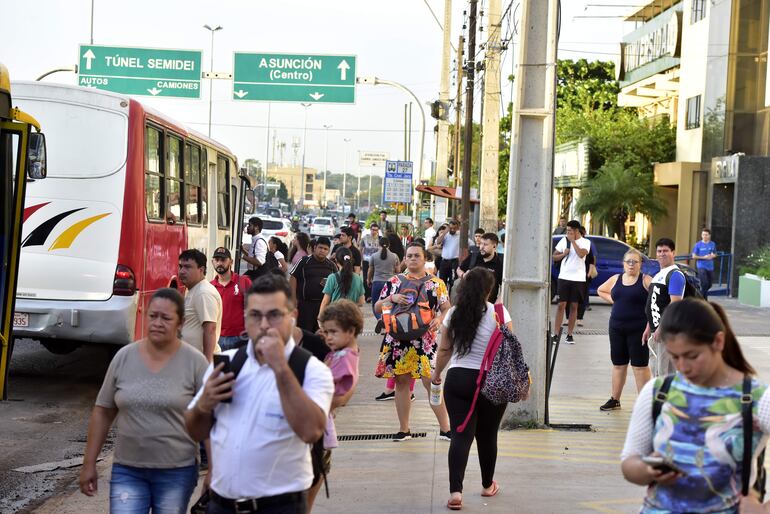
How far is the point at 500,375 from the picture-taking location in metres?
7.47

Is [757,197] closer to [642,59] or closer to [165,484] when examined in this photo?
[642,59]

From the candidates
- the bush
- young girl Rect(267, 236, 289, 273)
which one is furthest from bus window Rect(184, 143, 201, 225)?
the bush

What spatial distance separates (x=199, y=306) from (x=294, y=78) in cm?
2091

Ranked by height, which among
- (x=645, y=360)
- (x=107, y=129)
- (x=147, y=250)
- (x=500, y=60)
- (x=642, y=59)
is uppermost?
(x=642, y=59)

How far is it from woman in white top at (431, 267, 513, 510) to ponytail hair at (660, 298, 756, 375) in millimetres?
3640

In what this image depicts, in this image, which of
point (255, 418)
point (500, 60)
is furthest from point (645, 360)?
point (500, 60)

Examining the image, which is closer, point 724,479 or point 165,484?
point 724,479

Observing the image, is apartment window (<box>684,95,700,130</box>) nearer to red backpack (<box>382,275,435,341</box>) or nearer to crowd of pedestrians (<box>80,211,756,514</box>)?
red backpack (<box>382,275,435,341</box>)

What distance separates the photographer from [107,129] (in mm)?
11836

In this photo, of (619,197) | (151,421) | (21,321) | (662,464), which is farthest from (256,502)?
(619,197)

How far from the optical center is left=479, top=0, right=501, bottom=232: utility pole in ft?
79.1

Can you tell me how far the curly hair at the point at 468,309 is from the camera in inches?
297

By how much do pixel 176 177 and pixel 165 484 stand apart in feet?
29.4

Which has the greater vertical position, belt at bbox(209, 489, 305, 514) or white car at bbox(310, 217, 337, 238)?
belt at bbox(209, 489, 305, 514)
